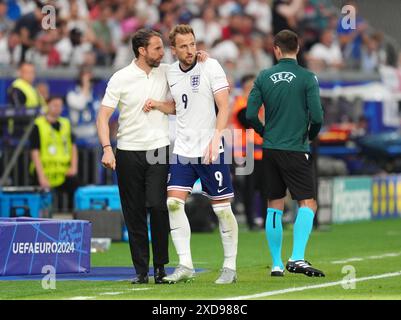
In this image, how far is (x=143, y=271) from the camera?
12.0 metres

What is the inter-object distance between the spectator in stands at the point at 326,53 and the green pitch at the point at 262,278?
960 centimetres

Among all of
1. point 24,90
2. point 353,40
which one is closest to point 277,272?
point 24,90

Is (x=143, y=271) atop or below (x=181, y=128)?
below

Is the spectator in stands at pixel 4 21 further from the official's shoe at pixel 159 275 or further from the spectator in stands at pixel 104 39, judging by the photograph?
the official's shoe at pixel 159 275

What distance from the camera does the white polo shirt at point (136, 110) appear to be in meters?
12.0

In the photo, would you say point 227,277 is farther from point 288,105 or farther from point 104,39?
point 104,39

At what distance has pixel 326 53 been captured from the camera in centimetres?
2908

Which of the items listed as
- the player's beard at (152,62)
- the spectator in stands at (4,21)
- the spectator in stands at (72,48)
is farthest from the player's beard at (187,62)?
the spectator in stands at (72,48)

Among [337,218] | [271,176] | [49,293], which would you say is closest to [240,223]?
[337,218]

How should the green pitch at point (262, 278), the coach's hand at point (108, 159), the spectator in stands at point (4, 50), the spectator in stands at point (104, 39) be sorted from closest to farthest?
the green pitch at point (262, 278), the coach's hand at point (108, 159), the spectator in stands at point (4, 50), the spectator in stands at point (104, 39)

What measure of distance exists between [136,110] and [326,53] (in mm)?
17422

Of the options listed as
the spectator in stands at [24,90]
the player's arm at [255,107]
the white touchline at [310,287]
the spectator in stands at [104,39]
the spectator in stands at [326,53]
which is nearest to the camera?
the white touchline at [310,287]

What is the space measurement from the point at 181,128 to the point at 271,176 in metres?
1.18

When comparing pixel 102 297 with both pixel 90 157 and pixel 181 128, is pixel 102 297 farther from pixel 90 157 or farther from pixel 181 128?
pixel 90 157
